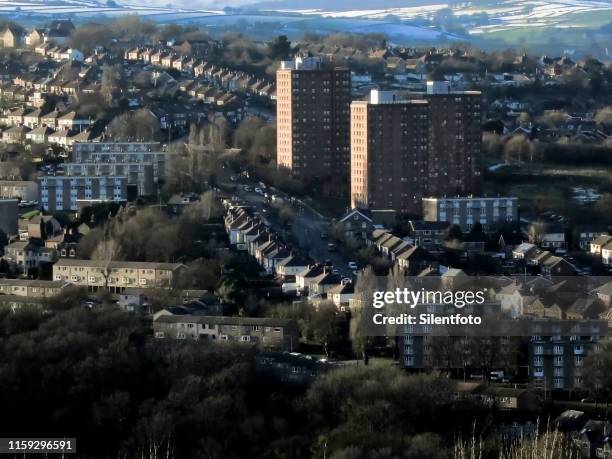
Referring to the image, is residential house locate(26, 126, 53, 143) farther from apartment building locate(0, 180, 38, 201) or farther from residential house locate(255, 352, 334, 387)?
residential house locate(255, 352, 334, 387)

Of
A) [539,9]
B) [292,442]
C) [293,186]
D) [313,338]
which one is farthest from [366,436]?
[539,9]

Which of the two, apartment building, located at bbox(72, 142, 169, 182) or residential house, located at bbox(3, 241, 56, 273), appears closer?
residential house, located at bbox(3, 241, 56, 273)

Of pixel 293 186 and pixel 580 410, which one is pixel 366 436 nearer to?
pixel 580 410

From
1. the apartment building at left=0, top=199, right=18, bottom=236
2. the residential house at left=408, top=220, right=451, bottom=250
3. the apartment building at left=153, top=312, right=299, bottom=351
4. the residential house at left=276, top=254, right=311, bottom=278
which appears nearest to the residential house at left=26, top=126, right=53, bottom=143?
the apartment building at left=0, top=199, right=18, bottom=236

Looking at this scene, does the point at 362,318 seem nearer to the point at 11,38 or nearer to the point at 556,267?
the point at 556,267

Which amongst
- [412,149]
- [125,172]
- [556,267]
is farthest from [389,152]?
[556,267]

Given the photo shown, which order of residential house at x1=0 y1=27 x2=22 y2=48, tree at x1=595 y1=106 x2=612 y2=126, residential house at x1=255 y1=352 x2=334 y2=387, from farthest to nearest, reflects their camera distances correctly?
residential house at x1=0 y1=27 x2=22 y2=48 < tree at x1=595 y1=106 x2=612 y2=126 < residential house at x1=255 y1=352 x2=334 y2=387
